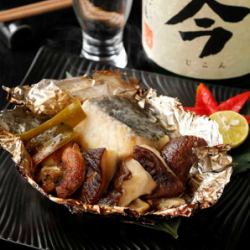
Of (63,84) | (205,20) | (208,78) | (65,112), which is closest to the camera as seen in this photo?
(65,112)

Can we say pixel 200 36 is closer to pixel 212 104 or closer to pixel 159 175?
pixel 212 104

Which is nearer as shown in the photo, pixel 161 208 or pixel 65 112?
pixel 161 208

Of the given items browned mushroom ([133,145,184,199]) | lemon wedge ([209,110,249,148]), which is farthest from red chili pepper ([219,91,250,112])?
browned mushroom ([133,145,184,199])

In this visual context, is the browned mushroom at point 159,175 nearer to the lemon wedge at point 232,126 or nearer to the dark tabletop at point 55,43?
the lemon wedge at point 232,126

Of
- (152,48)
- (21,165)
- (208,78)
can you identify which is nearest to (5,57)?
(152,48)

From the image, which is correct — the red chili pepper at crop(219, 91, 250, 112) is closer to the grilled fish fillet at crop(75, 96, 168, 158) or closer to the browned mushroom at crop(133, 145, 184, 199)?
the grilled fish fillet at crop(75, 96, 168, 158)

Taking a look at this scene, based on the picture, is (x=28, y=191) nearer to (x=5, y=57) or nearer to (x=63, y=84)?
(x=63, y=84)
